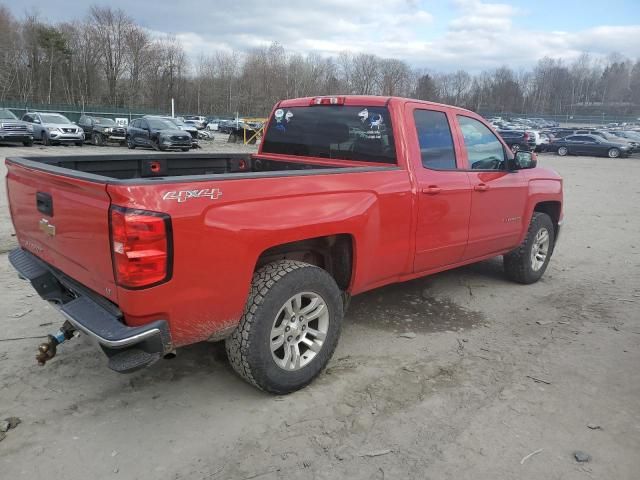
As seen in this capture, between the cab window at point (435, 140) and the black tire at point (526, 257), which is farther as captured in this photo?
the black tire at point (526, 257)

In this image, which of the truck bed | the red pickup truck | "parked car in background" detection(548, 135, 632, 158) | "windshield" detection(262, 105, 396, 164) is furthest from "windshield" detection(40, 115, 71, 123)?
"parked car in background" detection(548, 135, 632, 158)

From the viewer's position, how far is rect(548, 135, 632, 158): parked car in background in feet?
103

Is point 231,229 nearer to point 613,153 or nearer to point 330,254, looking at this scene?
point 330,254

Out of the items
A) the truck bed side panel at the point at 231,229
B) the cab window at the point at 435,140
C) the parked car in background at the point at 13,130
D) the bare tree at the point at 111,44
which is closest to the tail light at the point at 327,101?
the cab window at the point at 435,140

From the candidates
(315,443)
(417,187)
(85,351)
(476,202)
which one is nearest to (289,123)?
(417,187)

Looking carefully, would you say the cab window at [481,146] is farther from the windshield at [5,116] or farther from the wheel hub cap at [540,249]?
the windshield at [5,116]

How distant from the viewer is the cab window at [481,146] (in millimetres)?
4730

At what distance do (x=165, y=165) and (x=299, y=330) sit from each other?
7.27 feet

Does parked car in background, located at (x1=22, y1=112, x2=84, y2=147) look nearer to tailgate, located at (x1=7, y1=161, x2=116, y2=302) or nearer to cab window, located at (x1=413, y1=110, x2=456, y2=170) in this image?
tailgate, located at (x1=7, y1=161, x2=116, y2=302)

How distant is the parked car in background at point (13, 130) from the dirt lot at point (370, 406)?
69.2ft

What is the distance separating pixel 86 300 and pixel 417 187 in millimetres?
2474

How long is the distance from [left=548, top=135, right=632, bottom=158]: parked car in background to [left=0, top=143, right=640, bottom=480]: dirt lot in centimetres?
3108

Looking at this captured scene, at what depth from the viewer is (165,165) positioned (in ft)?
15.2

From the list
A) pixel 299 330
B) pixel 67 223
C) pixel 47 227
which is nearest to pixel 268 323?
pixel 299 330
